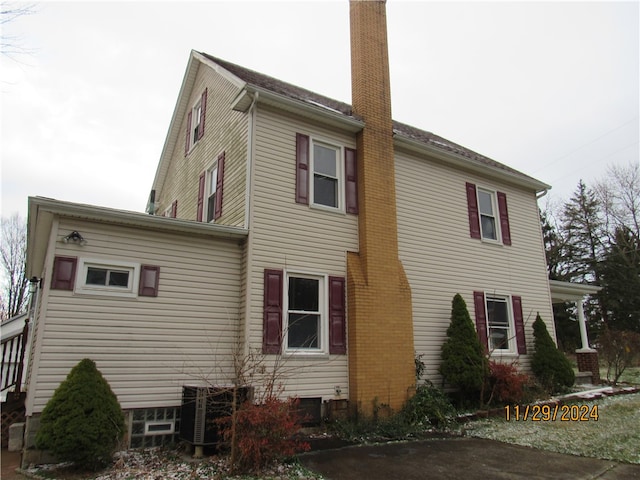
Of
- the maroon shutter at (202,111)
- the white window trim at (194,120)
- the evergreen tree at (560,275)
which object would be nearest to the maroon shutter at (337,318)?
the maroon shutter at (202,111)

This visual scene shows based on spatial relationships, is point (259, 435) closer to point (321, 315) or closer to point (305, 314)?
point (305, 314)

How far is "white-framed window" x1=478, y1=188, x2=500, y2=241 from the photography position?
42.8 feet

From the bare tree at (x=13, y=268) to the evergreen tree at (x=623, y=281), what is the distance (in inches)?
1717

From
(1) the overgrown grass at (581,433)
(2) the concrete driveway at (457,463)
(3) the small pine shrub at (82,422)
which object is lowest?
(2) the concrete driveway at (457,463)

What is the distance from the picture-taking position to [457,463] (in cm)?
633

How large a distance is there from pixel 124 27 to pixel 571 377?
13.9 metres

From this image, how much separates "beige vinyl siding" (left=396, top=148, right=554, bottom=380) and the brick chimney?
89cm

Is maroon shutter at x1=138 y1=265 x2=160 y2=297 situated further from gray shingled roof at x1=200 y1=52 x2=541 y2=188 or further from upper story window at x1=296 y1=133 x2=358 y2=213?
gray shingled roof at x1=200 y1=52 x2=541 y2=188

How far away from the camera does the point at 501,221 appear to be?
13.3 meters

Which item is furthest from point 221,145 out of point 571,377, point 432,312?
point 571,377

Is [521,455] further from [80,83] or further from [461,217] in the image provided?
[80,83]

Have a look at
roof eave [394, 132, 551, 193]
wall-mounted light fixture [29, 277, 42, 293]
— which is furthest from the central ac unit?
wall-mounted light fixture [29, 277, 42, 293]

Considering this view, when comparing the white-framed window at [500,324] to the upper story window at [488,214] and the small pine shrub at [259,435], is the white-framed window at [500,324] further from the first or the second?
the small pine shrub at [259,435]

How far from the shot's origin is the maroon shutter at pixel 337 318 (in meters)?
9.09
